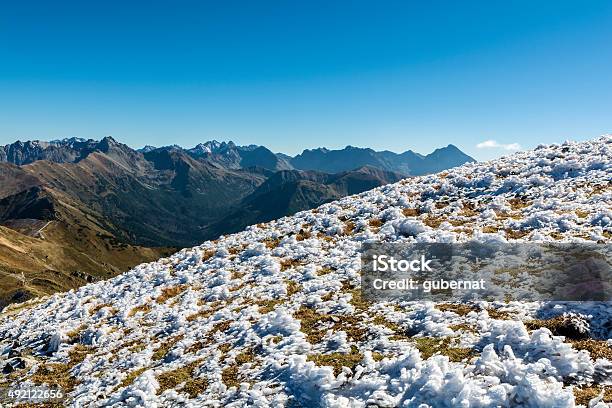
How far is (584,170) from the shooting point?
29750 millimetres

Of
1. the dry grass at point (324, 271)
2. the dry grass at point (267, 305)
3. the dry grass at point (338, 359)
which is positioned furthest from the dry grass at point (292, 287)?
the dry grass at point (338, 359)

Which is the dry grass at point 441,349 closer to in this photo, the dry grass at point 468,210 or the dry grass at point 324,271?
the dry grass at point 324,271

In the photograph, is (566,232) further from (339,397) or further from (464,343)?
(339,397)

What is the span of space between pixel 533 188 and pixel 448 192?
6459mm

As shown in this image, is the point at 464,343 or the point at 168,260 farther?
the point at 168,260

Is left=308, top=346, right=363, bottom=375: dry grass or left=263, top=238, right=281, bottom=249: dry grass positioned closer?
left=308, top=346, right=363, bottom=375: dry grass

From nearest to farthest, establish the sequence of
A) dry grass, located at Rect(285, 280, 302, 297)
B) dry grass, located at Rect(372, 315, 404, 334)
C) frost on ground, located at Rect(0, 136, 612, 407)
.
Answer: frost on ground, located at Rect(0, 136, 612, 407)
dry grass, located at Rect(372, 315, 404, 334)
dry grass, located at Rect(285, 280, 302, 297)

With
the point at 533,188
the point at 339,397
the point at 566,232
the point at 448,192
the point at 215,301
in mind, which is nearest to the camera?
the point at 339,397

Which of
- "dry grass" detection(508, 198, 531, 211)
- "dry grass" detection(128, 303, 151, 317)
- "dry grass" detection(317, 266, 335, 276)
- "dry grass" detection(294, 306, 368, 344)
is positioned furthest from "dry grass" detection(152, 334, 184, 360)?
"dry grass" detection(508, 198, 531, 211)

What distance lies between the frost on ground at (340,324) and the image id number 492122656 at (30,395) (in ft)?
1.64

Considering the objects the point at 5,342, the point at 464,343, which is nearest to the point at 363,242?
the point at 464,343

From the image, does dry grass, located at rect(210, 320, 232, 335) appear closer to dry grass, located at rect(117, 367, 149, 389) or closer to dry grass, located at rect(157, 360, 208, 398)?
dry grass, located at rect(157, 360, 208, 398)
